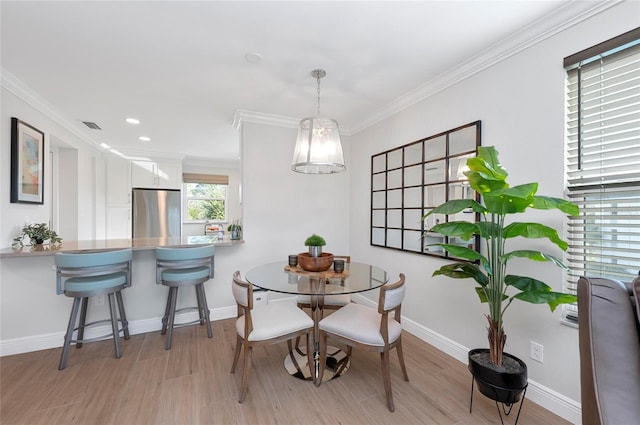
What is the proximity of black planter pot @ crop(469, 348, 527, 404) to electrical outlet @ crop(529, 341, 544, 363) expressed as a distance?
264mm

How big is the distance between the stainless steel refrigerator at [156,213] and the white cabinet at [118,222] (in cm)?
12

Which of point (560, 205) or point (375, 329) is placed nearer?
point (560, 205)

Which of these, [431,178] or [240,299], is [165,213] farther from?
[431,178]

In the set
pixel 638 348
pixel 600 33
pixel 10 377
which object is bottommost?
pixel 10 377

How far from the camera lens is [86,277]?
227 cm

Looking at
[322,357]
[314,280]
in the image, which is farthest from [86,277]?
Result: [322,357]

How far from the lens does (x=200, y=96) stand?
9.18 ft

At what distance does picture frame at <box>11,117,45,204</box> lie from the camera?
2414 mm

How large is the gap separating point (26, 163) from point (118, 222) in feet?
8.51

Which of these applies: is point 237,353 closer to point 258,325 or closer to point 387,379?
point 258,325

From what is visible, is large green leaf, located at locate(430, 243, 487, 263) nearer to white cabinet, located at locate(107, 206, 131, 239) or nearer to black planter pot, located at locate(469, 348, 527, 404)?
black planter pot, located at locate(469, 348, 527, 404)

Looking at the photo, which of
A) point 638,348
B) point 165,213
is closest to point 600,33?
point 638,348

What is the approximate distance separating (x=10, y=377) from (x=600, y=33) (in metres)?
4.59

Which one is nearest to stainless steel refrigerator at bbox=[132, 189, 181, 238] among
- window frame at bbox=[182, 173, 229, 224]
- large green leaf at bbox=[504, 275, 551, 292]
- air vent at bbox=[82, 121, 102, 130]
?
window frame at bbox=[182, 173, 229, 224]
